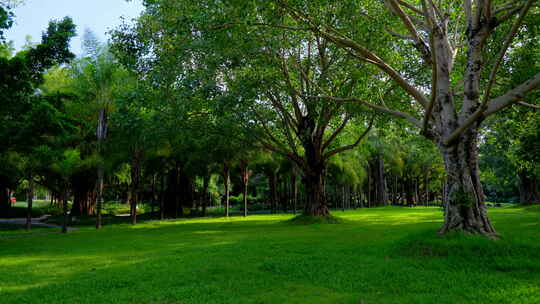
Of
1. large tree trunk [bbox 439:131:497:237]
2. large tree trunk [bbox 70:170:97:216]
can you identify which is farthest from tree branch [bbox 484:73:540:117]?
large tree trunk [bbox 70:170:97:216]

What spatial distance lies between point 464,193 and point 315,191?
14.5 metres

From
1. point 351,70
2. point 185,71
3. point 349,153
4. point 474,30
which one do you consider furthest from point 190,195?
point 474,30

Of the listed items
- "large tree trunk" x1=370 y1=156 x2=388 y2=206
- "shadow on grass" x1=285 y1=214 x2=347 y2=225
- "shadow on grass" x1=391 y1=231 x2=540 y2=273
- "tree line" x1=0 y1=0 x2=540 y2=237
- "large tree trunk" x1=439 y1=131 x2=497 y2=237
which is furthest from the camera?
"large tree trunk" x1=370 y1=156 x2=388 y2=206

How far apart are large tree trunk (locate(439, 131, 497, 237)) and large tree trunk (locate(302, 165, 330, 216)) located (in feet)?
44.4

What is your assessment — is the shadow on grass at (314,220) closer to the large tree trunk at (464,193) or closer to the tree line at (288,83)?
the tree line at (288,83)

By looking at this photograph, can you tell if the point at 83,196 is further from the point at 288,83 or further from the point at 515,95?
the point at 515,95

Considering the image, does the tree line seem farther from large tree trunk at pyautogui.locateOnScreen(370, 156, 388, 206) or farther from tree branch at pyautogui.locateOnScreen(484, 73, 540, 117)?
large tree trunk at pyautogui.locateOnScreen(370, 156, 388, 206)

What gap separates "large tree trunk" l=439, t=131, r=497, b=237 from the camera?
10.5m

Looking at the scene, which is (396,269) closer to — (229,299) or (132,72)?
(229,299)

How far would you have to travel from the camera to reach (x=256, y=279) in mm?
→ 7582

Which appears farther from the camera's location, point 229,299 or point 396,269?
point 396,269

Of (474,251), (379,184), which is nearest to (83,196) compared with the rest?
(474,251)

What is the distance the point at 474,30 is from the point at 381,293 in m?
8.68

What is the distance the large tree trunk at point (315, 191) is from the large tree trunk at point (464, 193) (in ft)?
44.4
